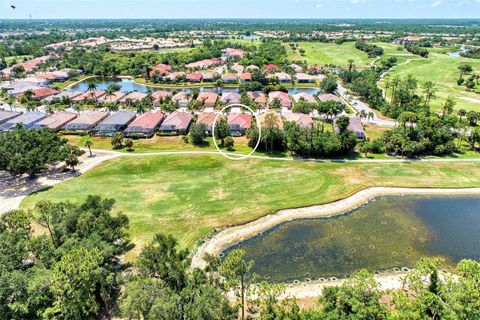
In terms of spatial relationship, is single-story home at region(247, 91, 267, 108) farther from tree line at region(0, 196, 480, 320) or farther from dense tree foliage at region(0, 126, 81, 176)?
tree line at region(0, 196, 480, 320)

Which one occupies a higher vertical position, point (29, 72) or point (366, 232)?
point (29, 72)

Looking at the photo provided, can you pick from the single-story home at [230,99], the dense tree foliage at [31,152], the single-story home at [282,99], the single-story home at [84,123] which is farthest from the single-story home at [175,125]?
the single-story home at [282,99]

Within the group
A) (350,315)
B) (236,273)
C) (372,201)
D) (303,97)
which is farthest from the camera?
(303,97)

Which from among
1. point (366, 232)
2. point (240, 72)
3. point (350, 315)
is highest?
point (240, 72)

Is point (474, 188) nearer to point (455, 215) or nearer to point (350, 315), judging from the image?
point (455, 215)

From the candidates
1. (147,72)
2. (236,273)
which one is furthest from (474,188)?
(147,72)

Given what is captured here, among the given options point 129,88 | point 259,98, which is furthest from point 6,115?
point 259,98

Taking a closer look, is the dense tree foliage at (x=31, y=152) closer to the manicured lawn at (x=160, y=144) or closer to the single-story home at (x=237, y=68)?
the manicured lawn at (x=160, y=144)
